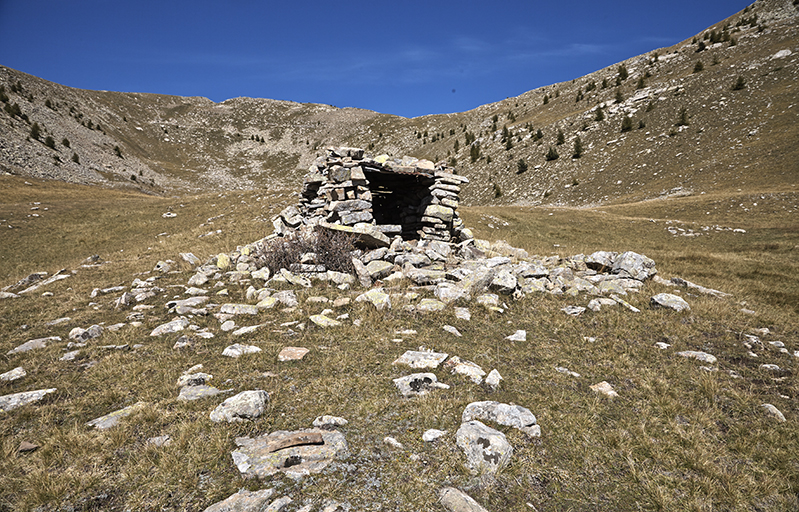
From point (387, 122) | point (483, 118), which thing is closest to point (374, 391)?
point (483, 118)

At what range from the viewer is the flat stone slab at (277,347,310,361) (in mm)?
5797

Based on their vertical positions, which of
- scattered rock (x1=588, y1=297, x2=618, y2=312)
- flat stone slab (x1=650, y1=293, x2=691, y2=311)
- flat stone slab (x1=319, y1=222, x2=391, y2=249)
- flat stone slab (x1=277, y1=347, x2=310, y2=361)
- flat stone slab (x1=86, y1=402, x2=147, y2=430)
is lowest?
flat stone slab (x1=650, y1=293, x2=691, y2=311)

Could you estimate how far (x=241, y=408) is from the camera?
4.26 m

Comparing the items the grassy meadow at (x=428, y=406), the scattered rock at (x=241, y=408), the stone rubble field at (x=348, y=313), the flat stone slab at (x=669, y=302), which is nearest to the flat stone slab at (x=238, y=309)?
the stone rubble field at (x=348, y=313)

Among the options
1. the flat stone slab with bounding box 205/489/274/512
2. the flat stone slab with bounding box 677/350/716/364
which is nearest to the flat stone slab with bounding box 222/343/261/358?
the flat stone slab with bounding box 205/489/274/512

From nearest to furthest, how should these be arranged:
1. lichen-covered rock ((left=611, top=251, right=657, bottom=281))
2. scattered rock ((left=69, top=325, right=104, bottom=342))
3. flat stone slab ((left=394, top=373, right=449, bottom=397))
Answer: flat stone slab ((left=394, top=373, right=449, bottom=397)) → scattered rock ((left=69, top=325, right=104, bottom=342)) → lichen-covered rock ((left=611, top=251, right=657, bottom=281))

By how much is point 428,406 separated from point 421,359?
1225mm

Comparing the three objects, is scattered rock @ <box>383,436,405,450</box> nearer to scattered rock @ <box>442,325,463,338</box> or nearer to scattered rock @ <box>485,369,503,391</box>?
scattered rock @ <box>485,369,503,391</box>

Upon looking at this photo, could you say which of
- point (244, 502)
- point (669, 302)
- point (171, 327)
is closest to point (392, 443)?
point (244, 502)

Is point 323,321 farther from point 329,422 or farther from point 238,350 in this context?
point 329,422

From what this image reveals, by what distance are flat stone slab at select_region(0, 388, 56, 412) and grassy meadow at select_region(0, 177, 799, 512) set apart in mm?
147

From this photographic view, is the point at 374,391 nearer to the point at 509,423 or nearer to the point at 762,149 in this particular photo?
the point at 509,423

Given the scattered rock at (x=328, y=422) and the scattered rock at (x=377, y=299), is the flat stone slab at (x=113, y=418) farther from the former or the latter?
the scattered rock at (x=377, y=299)

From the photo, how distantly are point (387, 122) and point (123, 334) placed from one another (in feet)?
268
